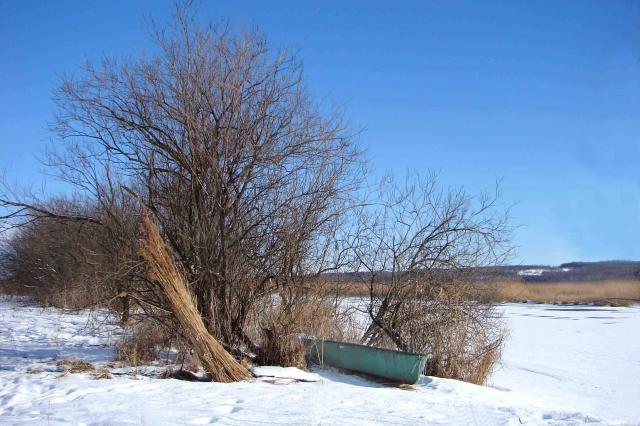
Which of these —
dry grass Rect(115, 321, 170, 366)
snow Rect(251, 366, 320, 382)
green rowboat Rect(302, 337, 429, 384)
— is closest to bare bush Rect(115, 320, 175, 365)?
dry grass Rect(115, 321, 170, 366)

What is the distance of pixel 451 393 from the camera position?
8.70 metres

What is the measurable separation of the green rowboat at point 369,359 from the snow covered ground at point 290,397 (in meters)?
0.25

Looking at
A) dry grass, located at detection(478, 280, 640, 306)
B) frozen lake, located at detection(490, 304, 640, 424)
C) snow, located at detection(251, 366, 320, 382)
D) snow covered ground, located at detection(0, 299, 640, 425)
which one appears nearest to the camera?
snow covered ground, located at detection(0, 299, 640, 425)

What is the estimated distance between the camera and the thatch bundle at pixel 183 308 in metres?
8.20

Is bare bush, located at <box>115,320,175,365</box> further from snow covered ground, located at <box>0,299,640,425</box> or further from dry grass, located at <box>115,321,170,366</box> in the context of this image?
snow covered ground, located at <box>0,299,640,425</box>

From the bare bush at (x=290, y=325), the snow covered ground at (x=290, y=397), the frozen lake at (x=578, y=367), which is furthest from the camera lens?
the bare bush at (x=290, y=325)

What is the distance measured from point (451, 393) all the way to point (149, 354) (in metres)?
5.23

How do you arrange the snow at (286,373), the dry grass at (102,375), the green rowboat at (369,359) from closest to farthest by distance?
the dry grass at (102,375) < the snow at (286,373) < the green rowboat at (369,359)

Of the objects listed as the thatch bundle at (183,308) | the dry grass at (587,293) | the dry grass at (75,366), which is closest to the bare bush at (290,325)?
the thatch bundle at (183,308)

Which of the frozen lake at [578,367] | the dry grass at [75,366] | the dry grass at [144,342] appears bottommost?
the frozen lake at [578,367]

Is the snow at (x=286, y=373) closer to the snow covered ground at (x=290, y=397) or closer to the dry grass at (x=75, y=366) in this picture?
the snow covered ground at (x=290, y=397)

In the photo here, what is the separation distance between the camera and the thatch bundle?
8.20 m

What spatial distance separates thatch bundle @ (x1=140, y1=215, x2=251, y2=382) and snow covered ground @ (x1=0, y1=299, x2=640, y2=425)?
442mm

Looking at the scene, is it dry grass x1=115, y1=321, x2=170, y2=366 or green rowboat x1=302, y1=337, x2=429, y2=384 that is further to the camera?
dry grass x1=115, y1=321, x2=170, y2=366
